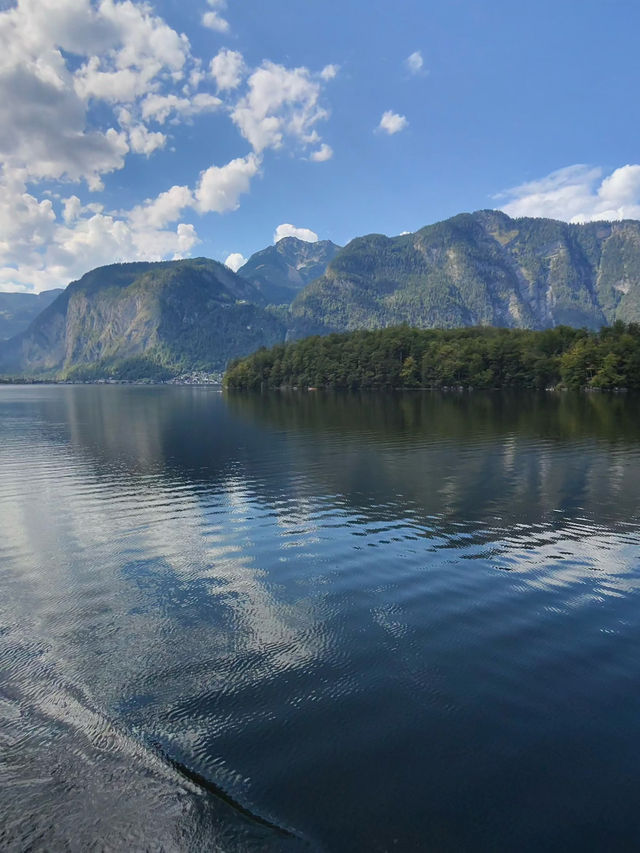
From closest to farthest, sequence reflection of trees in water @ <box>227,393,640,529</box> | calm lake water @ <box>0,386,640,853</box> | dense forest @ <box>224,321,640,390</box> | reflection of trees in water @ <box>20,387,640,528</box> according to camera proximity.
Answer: calm lake water @ <box>0,386,640,853</box> → reflection of trees in water @ <box>227,393,640,529</box> → reflection of trees in water @ <box>20,387,640,528</box> → dense forest @ <box>224,321,640,390</box>

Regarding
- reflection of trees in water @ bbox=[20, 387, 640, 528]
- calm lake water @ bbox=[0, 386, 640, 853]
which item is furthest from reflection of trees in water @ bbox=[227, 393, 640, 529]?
calm lake water @ bbox=[0, 386, 640, 853]

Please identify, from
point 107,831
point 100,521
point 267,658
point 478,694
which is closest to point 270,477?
point 100,521

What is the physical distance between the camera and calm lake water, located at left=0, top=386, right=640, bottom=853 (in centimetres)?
813

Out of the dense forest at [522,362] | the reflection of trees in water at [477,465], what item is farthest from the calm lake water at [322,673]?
the dense forest at [522,362]

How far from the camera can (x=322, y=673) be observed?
12.3 m

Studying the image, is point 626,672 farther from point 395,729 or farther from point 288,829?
point 288,829

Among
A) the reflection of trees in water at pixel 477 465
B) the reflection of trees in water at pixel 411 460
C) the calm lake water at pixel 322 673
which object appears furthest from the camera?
the reflection of trees in water at pixel 411 460

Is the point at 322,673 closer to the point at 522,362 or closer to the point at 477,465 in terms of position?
the point at 477,465

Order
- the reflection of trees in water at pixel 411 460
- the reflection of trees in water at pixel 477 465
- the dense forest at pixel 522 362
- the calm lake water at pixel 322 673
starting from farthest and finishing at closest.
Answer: the dense forest at pixel 522 362
the reflection of trees in water at pixel 411 460
the reflection of trees in water at pixel 477 465
the calm lake water at pixel 322 673

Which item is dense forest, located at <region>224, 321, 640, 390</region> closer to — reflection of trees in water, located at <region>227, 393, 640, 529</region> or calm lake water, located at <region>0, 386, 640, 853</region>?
reflection of trees in water, located at <region>227, 393, 640, 529</region>

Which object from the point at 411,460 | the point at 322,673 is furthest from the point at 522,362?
the point at 322,673

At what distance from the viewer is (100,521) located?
88.6 ft

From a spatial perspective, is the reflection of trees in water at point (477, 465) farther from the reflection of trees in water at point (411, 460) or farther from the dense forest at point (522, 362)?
the dense forest at point (522, 362)

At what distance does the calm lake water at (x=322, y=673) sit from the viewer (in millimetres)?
8133
